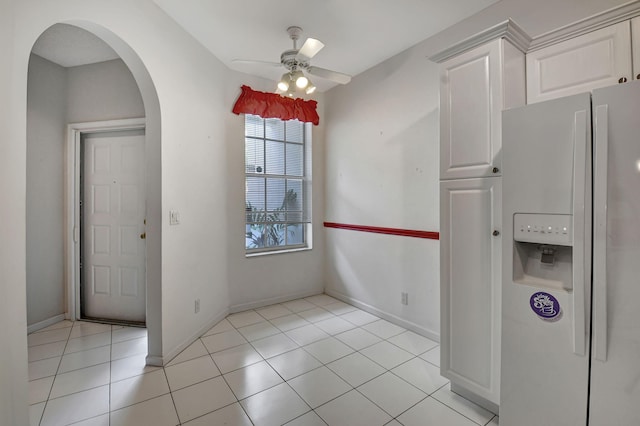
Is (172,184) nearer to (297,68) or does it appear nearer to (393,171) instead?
(297,68)

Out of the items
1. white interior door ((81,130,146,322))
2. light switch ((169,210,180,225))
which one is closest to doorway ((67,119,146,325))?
white interior door ((81,130,146,322))

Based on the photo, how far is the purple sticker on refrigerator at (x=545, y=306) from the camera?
1303mm

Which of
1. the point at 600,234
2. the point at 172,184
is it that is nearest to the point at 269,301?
the point at 172,184

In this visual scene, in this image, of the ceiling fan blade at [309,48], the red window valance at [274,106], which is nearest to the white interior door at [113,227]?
the red window valance at [274,106]

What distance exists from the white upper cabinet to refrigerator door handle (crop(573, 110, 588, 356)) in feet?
1.36

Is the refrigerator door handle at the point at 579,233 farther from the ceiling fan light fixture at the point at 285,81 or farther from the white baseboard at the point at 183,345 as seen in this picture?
the white baseboard at the point at 183,345

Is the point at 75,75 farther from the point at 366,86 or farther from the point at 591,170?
the point at 591,170

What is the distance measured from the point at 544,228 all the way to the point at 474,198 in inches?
17.9

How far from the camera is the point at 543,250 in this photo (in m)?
1.43

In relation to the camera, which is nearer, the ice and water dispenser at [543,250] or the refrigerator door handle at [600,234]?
the refrigerator door handle at [600,234]

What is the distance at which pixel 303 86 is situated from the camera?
232 cm

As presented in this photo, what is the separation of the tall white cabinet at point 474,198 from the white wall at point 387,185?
2.35ft

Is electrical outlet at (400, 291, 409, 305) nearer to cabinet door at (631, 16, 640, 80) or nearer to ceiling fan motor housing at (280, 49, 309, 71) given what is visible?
cabinet door at (631, 16, 640, 80)

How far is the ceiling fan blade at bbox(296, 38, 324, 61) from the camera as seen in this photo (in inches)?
79.5
